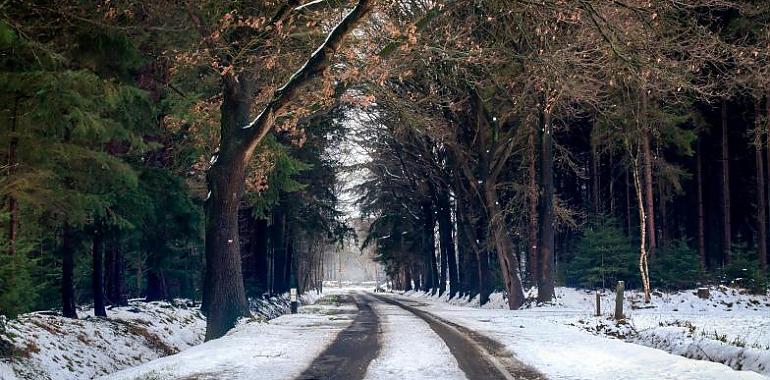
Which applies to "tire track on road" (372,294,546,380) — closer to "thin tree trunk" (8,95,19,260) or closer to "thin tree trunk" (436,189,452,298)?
"thin tree trunk" (8,95,19,260)

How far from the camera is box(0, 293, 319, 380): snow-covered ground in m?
11.1

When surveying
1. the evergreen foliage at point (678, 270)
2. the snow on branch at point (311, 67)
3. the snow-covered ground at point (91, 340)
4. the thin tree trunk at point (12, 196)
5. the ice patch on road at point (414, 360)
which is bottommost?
the snow-covered ground at point (91, 340)

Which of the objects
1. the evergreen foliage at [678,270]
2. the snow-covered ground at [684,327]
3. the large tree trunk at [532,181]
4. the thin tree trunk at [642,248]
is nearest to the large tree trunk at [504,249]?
the large tree trunk at [532,181]

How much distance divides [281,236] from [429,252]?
64.2 feet

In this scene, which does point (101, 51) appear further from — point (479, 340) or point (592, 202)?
point (592, 202)

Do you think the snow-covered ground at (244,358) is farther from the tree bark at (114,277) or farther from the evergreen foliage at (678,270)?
the evergreen foliage at (678,270)

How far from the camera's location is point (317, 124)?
2323 cm

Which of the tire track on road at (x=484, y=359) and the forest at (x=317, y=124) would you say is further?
the forest at (x=317, y=124)

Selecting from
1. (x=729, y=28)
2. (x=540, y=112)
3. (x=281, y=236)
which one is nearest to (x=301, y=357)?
(x=540, y=112)

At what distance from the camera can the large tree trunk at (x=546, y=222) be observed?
2561 centimetres

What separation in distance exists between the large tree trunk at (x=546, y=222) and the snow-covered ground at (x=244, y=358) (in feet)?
46.2

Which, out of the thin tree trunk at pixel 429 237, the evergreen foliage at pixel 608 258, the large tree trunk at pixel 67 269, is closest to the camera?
the large tree trunk at pixel 67 269

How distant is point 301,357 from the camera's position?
977 centimetres

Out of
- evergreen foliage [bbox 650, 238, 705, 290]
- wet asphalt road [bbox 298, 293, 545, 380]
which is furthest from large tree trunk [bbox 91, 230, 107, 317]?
evergreen foliage [bbox 650, 238, 705, 290]
